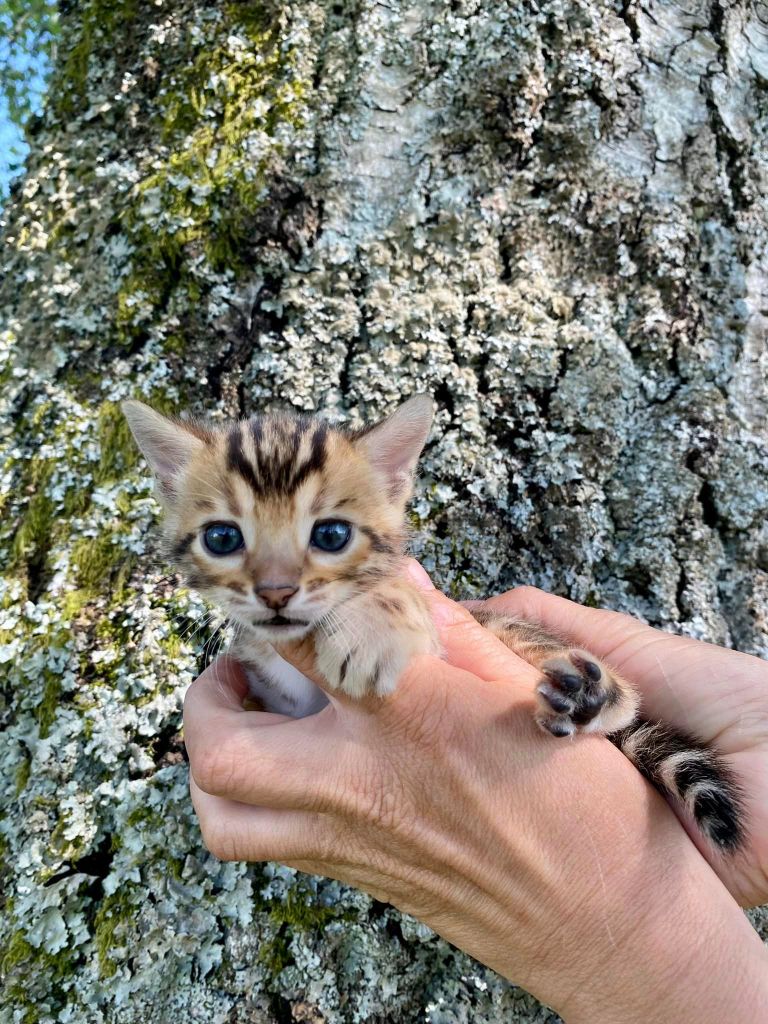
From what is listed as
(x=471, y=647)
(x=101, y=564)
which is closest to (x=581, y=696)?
(x=471, y=647)

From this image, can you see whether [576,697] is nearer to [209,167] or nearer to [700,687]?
[700,687]

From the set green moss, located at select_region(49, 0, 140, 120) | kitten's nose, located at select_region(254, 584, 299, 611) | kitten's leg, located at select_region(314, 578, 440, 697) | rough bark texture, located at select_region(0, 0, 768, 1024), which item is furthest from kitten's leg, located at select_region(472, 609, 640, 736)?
green moss, located at select_region(49, 0, 140, 120)

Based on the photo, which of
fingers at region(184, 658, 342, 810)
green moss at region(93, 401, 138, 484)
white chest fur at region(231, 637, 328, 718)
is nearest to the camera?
fingers at region(184, 658, 342, 810)

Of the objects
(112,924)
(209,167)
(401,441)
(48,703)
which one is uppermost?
(209,167)

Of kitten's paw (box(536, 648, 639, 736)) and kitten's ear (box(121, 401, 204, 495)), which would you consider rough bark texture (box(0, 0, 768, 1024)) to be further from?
kitten's paw (box(536, 648, 639, 736))

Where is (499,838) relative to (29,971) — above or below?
above

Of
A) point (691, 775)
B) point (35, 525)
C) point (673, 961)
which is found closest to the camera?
point (673, 961)
